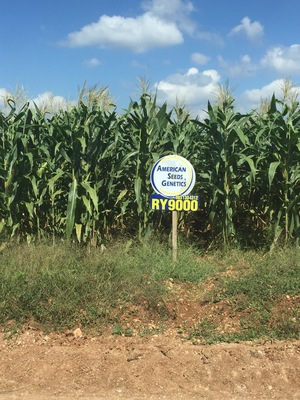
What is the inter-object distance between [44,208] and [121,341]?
11.5ft

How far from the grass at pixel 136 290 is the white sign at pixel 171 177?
1.02 meters

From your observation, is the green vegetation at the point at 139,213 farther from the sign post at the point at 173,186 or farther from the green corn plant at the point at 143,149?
the sign post at the point at 173,186

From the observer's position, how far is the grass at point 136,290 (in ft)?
16.0

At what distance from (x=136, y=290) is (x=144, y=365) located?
1.23 meters

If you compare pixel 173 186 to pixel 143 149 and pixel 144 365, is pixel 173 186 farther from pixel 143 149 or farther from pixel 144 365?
pixel 144 365

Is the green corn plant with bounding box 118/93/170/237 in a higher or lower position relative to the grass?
higher

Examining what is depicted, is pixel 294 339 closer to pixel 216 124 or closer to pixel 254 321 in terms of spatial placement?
pixel 254 321

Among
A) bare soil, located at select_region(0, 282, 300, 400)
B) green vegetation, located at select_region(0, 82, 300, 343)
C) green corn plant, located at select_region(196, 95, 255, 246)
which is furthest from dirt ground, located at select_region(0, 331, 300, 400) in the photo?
green corn plant, located at select_region(196, 95, 255, 246)

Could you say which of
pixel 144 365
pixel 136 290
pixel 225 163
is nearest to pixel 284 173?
pixel 225 163

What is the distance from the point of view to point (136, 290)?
5.36 m

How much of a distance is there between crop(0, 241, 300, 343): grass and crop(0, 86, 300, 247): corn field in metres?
0.76

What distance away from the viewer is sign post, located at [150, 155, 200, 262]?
21.3 ft

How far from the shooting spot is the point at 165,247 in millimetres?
6902

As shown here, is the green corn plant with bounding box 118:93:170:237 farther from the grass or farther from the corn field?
the grass
